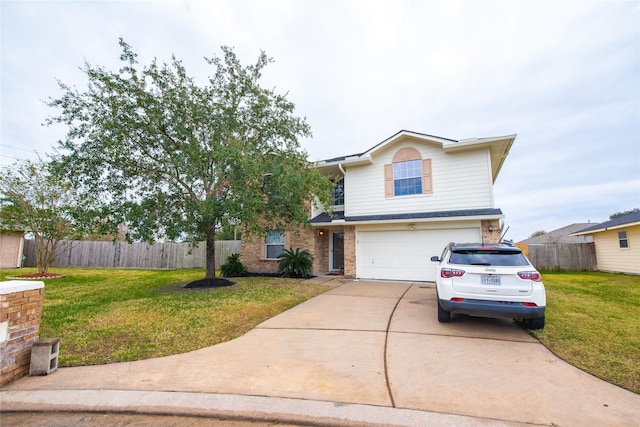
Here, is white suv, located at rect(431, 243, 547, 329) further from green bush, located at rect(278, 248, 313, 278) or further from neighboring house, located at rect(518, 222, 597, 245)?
neighboring house, located at rect(518, 222, 597, 245)

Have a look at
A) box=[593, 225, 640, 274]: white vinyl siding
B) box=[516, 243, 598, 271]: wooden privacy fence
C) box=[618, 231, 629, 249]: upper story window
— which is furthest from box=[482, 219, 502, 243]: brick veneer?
box=[618, 231, 629, 249]: upper story window

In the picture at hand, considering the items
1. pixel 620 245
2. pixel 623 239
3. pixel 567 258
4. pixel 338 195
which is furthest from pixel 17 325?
pixel 620 245

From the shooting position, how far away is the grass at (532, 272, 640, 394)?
333 cm

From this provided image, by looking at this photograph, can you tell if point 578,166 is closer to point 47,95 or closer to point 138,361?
point 138,361

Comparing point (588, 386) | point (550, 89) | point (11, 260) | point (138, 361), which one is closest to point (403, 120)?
point (550, 89)

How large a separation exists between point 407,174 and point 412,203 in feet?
4.20

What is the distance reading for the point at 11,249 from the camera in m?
17.2

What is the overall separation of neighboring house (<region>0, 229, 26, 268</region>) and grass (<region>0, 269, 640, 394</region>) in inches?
533

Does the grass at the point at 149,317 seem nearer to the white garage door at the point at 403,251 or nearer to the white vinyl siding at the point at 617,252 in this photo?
the white garage door at the point at 403,251

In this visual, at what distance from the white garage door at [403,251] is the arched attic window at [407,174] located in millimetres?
1728

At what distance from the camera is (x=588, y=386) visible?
2936 millimetres

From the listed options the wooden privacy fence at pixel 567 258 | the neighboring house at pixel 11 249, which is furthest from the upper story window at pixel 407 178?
the neighboring house at pixel 11 249

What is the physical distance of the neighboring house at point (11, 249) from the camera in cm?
1678

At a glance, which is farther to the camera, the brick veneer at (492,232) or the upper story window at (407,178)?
the upper story window at (407,178)
